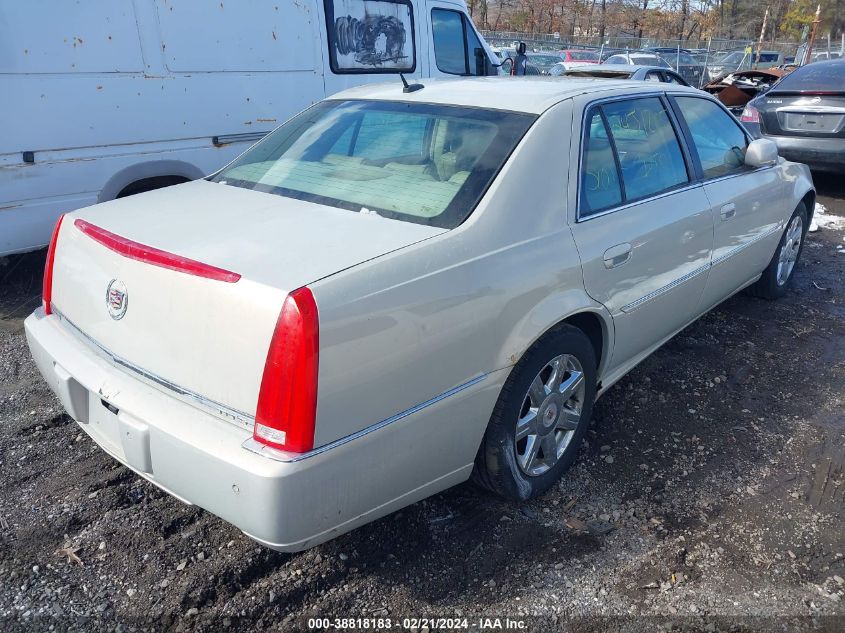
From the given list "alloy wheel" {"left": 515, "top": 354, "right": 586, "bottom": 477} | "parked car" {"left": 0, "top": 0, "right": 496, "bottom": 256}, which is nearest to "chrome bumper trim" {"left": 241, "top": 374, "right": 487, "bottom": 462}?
"alloy wheel" {"left": 515, "top": 354, "right": 586, "bottom": 477}

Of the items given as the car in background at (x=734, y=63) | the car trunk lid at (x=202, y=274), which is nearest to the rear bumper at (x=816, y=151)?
the car trunk lid at (x=202, y=274)

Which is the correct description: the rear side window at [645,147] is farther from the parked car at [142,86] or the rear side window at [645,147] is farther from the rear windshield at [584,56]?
the rear windshield at [584,56]

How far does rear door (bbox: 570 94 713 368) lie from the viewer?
2.94 meters

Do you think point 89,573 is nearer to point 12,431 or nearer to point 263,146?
point 12,431

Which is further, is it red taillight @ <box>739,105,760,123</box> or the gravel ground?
red taillight @ <box>739,105,760,123</box>

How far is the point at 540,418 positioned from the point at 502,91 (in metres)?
1.44

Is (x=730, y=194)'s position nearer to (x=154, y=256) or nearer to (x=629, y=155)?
(x=629, y=155)

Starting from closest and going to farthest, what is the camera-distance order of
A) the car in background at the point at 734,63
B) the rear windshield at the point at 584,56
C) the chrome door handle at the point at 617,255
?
the chrome door handle at the point at 617,255
the car in background at the point at 734,63
the rear windshield at the point at 584,56

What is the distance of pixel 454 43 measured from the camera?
7480 mm

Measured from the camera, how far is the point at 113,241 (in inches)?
95.6

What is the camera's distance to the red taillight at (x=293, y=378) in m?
1.94

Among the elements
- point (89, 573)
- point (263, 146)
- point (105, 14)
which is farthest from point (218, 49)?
point (89, 573)

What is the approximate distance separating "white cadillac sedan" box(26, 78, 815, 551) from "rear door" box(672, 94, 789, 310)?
114 millimetres

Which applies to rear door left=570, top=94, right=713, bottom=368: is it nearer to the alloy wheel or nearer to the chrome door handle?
the chrome door handle
